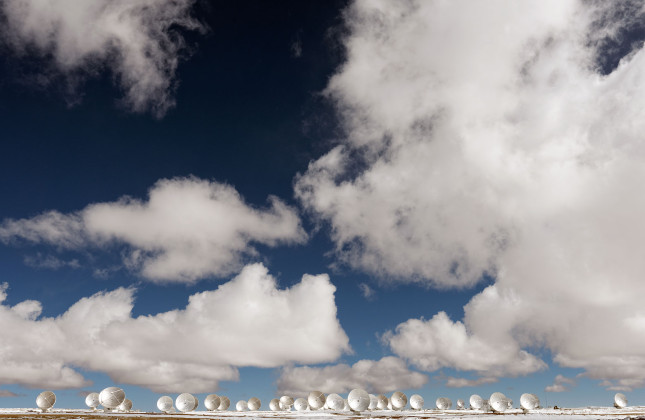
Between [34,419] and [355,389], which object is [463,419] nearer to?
[355,389]

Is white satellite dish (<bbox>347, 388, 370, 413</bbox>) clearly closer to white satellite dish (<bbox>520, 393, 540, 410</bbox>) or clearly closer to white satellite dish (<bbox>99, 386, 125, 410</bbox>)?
white satellite dish (<bbox>520, 393, 540, 410</bbox>)

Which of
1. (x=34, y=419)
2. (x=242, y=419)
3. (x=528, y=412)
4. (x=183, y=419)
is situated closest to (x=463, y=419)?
(x=528, y=412)

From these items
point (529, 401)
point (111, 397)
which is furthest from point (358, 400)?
point (111, 397)

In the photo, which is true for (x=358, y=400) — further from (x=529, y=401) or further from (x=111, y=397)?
(x=111, y=397)

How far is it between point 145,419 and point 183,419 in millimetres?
13905

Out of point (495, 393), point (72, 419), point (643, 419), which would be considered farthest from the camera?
point (495, 393)

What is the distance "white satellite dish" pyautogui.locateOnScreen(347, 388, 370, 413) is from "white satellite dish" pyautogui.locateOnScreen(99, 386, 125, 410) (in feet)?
321

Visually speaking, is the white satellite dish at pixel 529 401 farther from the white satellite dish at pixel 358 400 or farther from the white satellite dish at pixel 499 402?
the white satellite dish at pixel 358 400

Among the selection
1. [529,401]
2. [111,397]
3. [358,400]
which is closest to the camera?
[358,400]

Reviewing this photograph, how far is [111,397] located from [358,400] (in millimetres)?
104170

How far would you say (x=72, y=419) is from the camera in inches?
6122

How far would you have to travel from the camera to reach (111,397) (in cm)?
18862

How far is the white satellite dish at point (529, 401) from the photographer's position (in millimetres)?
194750

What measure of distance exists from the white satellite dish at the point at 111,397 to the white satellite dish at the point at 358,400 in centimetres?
9776
